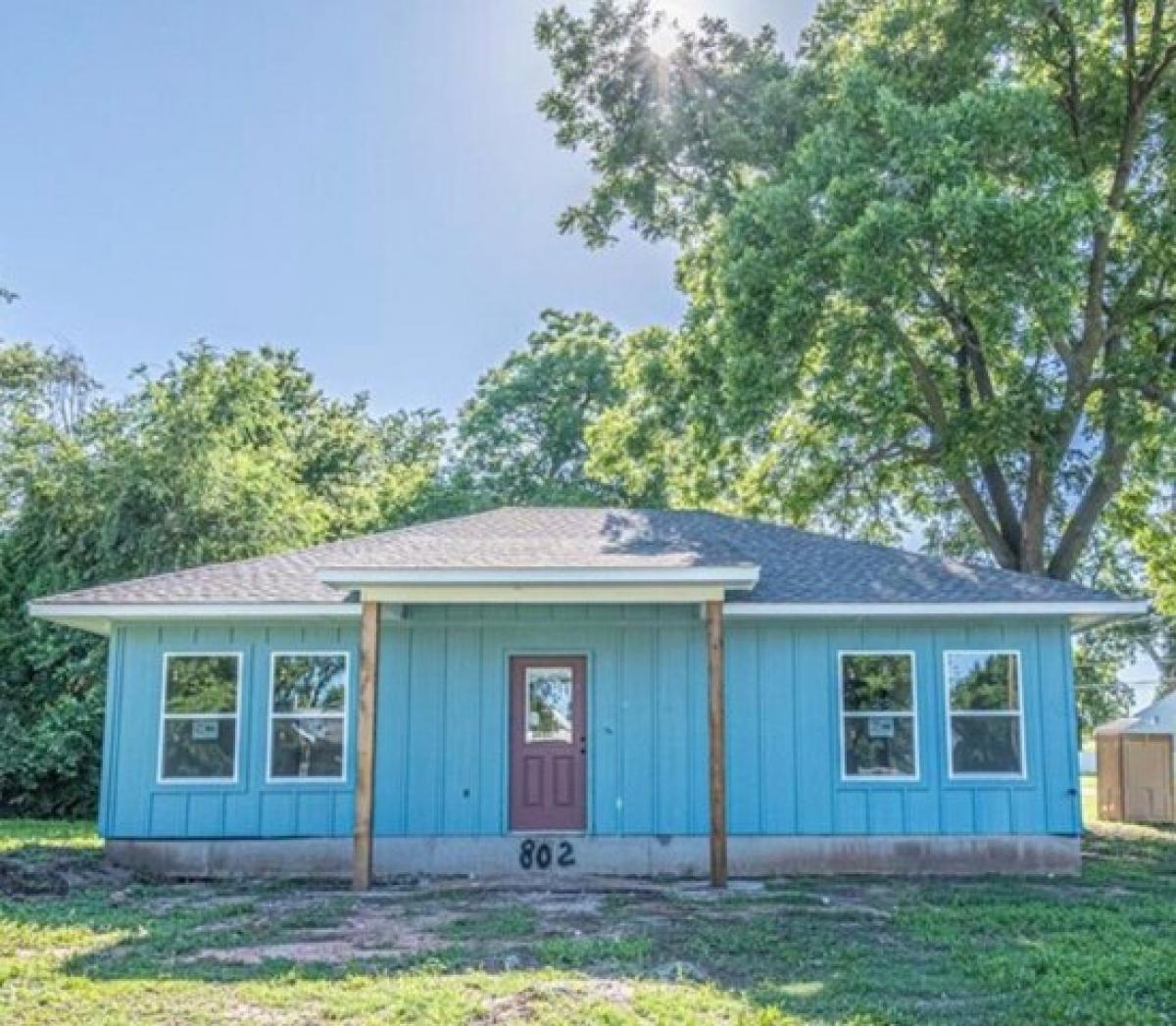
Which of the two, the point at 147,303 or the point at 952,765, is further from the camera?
the point at 147,303

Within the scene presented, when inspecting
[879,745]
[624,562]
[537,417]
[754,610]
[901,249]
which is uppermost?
[537,417]

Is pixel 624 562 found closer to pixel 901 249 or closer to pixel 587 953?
pixel 587 953

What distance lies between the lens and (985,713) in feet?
36.7

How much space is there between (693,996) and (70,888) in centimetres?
599

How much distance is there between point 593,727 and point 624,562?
1872 millimetres

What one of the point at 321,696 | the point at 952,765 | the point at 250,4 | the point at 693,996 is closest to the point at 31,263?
the point at 250,4

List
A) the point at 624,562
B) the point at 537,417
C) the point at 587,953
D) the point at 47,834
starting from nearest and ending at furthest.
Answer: the point at 587,953, the point at 624,562, the point at 47,834, the point at 537,417

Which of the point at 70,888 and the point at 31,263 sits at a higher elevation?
the point at 31,263

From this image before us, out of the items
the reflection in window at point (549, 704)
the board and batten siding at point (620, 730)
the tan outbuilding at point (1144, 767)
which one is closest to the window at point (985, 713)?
the board and batten siding at point (620, 730)

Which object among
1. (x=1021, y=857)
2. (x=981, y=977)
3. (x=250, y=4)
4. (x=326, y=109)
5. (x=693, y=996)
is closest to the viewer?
(x=693, y=996)

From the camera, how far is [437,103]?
13.2 metres

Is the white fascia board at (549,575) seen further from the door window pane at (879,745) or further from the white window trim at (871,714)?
the door window pane at (879,745)

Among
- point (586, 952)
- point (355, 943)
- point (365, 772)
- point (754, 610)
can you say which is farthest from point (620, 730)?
point (586, 952)

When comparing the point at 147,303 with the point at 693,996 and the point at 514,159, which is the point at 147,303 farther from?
the point at 693,996
